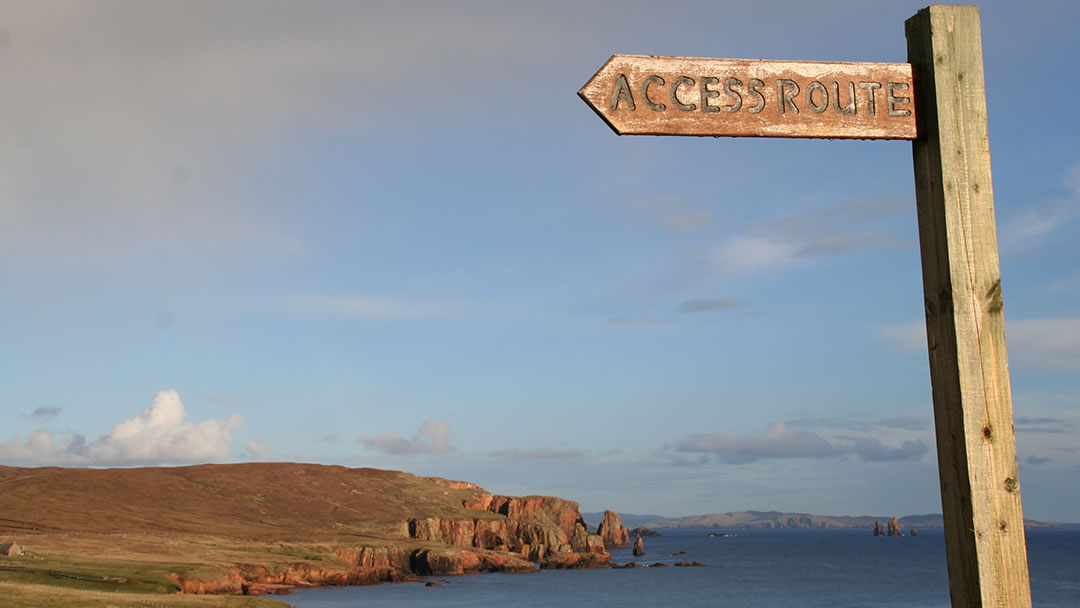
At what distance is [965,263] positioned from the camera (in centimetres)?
457

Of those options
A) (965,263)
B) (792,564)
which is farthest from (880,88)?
(792,564)

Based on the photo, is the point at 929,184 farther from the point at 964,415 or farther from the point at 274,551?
the point at 274,551

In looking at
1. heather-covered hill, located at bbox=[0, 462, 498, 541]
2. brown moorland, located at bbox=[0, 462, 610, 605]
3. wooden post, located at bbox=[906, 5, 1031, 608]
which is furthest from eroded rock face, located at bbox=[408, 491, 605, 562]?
wooden post, located at bbox=[906, 5, 1031, 608]

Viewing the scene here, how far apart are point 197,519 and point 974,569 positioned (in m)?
128

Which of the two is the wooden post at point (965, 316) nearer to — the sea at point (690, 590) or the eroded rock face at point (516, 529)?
the sea at point (690, 590)

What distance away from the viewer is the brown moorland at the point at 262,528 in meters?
71.4

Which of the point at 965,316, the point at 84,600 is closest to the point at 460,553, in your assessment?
the point at 84,600

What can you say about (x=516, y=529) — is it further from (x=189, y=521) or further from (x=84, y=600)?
(x=84, y=600)

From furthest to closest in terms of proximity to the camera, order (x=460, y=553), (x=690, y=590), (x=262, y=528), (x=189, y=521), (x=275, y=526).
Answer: (x=275, y=526) → (x=262, y=528) → (x=460, y=553) → (x=189, y=521) → (x=690, y=590)

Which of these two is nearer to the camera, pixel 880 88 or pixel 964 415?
pixel 964 415

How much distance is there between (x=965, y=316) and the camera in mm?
4512

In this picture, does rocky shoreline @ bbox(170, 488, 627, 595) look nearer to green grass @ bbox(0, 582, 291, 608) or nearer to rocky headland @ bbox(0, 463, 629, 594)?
rocky headland @ bbox(0, 463, 629, 594)

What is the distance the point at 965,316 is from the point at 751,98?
1544 millimetres

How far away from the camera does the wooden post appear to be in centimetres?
438
